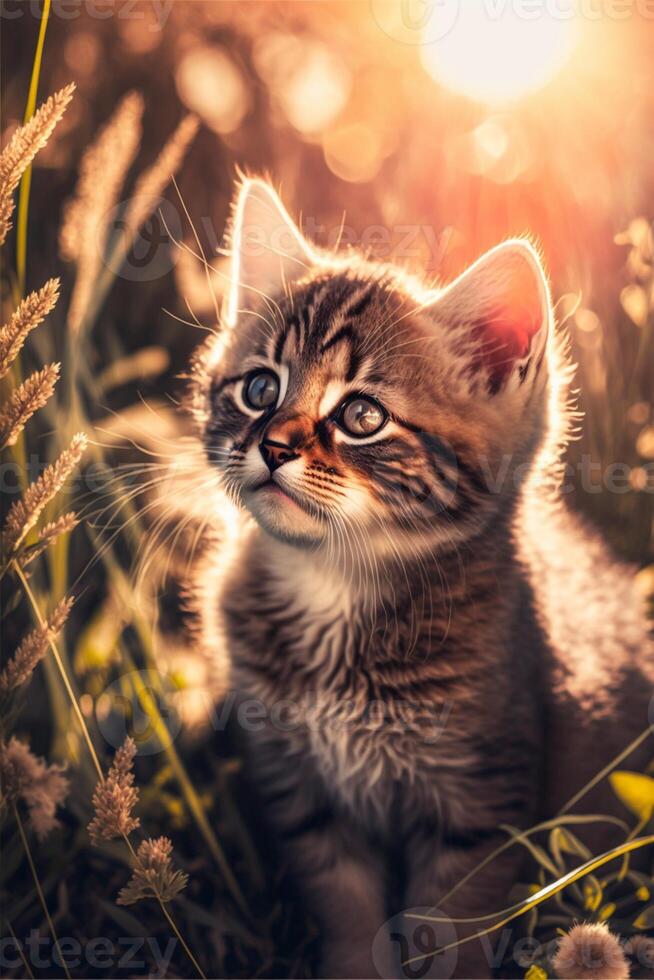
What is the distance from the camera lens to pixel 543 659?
39.6 inches

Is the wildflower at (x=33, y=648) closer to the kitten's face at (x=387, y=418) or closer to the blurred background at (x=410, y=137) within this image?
the kitten's face at (x=387, y=418)

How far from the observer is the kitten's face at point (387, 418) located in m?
0.86

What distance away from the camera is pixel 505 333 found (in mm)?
872

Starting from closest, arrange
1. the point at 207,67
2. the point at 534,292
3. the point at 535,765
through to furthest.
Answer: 1. the point at 534,292
2. the point at 535,765
3. the point at 207,67

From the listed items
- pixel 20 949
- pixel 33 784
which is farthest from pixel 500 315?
pixel 20 949

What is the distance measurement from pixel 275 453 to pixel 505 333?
0.84ft

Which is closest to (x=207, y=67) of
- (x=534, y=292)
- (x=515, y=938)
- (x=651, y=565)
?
(x=534, y=292)

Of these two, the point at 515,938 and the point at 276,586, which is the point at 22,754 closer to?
the point at 276,586

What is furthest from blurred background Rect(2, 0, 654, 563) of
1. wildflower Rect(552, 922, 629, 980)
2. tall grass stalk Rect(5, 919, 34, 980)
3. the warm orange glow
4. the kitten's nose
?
tall grass stalk Rect(5, 919, 34, 980)

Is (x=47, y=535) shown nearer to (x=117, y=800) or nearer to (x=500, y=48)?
(x=117, y=800)

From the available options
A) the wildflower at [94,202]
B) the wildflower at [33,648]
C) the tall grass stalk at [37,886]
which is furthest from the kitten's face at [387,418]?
the tall grass stalk at [37,886]

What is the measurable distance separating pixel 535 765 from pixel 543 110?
0.79m

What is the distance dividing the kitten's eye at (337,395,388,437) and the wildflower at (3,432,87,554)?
0.27 metres

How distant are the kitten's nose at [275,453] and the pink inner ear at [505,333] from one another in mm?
219
